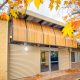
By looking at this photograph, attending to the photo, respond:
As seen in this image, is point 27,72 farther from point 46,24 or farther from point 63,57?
point 63,57

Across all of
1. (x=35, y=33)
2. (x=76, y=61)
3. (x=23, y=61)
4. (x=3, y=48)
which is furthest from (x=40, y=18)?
(x=76, y=61)

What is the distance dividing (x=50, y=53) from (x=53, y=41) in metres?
1.67

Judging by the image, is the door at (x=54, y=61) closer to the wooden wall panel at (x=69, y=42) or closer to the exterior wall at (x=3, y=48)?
the wooden wall panel at (x=69, y=42)

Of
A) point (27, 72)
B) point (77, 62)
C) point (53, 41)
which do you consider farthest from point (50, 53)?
point (77, 62)

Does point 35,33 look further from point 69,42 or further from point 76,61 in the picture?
point 76,61

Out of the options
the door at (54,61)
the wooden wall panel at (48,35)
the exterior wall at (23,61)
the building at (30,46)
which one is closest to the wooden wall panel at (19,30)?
the building at (30,46)

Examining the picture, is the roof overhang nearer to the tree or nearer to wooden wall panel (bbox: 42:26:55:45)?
wooden wall panel (bbox: 42:26:55:45)

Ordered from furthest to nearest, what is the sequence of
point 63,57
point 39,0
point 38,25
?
1. point 63,57
2. point 38,25
3. point 39,0

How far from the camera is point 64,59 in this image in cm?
2650

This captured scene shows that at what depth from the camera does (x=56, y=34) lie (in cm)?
2317

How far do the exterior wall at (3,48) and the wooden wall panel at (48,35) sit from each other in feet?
17.8

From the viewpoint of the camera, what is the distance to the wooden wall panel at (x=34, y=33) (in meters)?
18.6

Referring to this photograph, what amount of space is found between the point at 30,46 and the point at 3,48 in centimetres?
417

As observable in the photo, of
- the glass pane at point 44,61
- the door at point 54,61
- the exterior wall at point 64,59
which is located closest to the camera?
the glass pane at point 44,61
